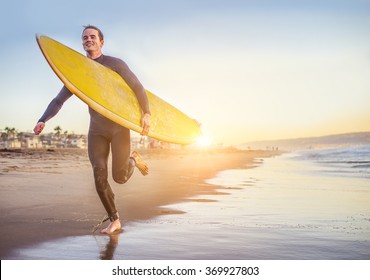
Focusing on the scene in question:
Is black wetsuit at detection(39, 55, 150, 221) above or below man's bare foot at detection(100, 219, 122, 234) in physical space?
above

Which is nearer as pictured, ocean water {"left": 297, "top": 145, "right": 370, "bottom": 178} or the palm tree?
ocean water {"left": 297, "top": 145, "right": 370, "bottom": 178}

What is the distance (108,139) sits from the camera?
8.93ft

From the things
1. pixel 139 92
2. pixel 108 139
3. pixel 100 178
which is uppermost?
pixel 139 92

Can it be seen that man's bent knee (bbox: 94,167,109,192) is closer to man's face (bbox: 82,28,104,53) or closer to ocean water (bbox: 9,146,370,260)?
ocean water (bbox: 9,146,370,260)

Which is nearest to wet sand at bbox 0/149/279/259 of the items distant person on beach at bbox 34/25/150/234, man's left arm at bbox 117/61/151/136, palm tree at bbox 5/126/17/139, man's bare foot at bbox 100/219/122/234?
man's bare foot at bbox 100/219/122/234

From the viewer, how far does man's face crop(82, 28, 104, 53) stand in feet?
8.98

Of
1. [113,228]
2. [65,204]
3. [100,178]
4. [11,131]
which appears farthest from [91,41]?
[11,131]

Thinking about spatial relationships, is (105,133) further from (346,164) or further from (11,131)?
(11,131)

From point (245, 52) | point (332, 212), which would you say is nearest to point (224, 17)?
point (245, 52)

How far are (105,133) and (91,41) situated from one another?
60cm

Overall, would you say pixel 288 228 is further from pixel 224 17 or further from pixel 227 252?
pixel 224 17

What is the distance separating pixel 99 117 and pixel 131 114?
202 mm

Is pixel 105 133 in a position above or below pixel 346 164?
above

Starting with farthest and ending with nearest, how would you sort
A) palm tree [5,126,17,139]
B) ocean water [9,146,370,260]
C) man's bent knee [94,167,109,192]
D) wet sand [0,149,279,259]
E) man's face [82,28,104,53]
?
palm tree [5,126,17,139]
man's face [82,28,104,53]
man's bent knee [94,167,109,192]
wet sand [0,149,279,259]
ocean water [9,146,370,260]
